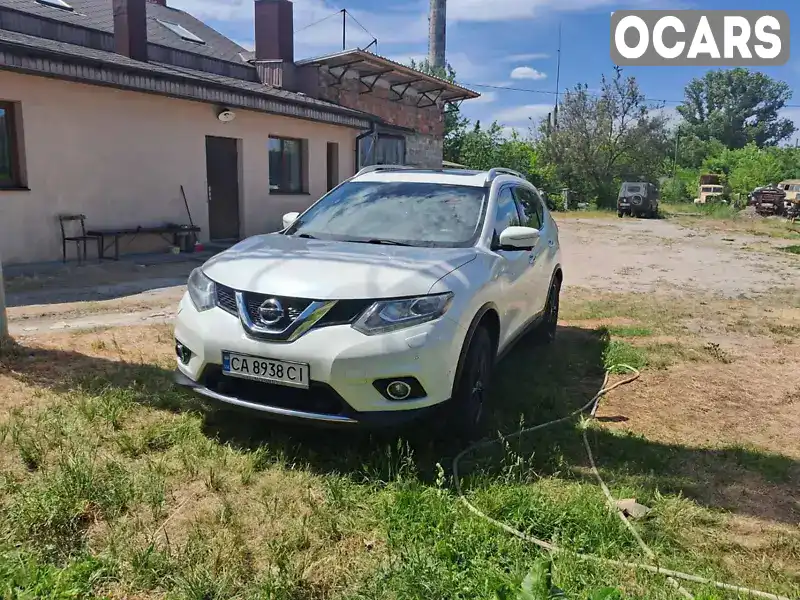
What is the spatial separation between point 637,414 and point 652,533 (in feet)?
5.79

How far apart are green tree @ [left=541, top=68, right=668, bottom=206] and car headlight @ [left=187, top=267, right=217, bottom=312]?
41.7 metres

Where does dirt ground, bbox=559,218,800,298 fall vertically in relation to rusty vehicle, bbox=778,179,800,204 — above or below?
below

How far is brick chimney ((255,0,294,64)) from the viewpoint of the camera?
19250mm

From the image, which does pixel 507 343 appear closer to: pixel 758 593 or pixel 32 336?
pixel 758 593

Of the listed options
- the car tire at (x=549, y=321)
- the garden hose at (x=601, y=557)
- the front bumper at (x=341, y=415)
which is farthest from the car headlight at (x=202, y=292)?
the car tire at (x=549, y=321)

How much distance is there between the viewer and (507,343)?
14.9 ft

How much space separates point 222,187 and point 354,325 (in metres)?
12.3

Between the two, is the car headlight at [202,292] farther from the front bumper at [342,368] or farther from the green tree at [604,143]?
the green tree at [604,143]

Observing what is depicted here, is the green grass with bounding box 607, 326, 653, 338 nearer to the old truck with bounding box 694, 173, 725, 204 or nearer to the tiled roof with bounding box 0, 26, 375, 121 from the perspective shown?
the tiled roof with bounding box 0, 26, 375, 121

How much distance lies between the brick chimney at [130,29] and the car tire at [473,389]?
1218cm

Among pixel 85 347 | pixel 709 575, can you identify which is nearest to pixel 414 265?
pixel 709 575

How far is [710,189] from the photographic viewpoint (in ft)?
177

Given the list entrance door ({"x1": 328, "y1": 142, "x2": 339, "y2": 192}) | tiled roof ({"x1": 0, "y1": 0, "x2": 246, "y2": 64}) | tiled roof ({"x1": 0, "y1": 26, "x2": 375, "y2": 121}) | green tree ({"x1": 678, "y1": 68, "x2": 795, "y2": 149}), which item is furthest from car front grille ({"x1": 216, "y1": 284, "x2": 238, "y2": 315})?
green tree ({"x1": 678, "y1": 68, "x2": 795, "y2": 149})

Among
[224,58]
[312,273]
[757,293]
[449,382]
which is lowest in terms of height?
[757,293]
